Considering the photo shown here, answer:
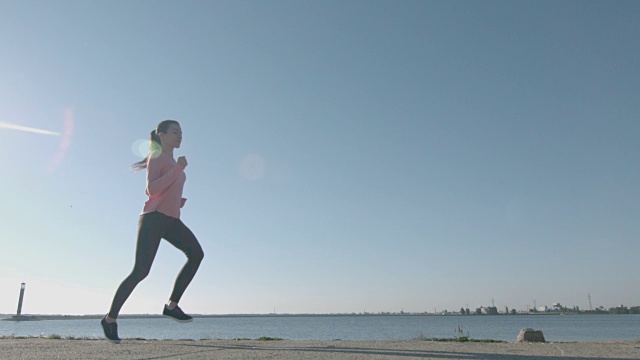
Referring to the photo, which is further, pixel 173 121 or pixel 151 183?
pixel 173 121

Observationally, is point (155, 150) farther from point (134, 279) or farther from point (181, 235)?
point (134, 279)

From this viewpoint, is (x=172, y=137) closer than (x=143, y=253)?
No

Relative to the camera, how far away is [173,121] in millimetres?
5898

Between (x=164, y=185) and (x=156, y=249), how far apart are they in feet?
2.29

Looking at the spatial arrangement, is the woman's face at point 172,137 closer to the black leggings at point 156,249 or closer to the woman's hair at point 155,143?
the woman's hair at point 155,143

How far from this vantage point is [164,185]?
17.3 feet

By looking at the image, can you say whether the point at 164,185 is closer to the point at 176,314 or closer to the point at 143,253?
the point at 143,253

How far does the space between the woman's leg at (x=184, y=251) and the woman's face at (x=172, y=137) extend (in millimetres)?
940

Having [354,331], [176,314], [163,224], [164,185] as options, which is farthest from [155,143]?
[354,331]

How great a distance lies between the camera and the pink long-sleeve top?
17.3 feet

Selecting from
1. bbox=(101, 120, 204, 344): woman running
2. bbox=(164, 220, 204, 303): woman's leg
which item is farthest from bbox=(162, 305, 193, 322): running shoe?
bbox=(164, 220, 204, 303): woman's leg

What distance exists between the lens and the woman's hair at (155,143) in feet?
18.8

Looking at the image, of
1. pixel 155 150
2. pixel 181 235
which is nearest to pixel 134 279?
pixel 181 235

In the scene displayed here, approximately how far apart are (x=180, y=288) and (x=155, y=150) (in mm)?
1643
